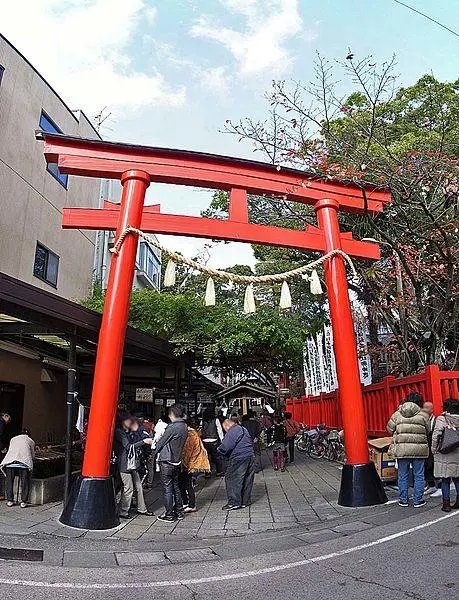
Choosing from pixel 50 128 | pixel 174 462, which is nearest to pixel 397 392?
pixel 174 462

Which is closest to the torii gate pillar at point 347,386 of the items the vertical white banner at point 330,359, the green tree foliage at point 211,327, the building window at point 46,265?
the green tree foliage at point 211,327

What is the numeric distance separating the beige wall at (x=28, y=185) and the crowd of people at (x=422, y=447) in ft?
34.5

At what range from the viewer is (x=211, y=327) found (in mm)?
15438

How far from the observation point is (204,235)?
9188 millimetres

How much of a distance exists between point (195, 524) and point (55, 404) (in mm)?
9205

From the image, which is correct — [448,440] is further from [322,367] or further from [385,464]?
[322,367]

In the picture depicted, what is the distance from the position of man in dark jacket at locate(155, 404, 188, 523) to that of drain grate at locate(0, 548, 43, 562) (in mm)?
2237

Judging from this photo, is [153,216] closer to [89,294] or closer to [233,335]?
[233,335]

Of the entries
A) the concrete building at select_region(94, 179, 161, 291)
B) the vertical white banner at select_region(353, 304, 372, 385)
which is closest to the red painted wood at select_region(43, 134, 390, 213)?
the vertical white banner at select_region(353, 304, 372, 385)

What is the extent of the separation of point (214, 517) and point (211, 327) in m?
7.65

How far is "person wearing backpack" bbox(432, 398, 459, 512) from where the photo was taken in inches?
296

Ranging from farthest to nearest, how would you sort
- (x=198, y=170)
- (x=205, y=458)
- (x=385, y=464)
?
(x=385, y=464)
(x=198, y=170)
(x=205, y=458)

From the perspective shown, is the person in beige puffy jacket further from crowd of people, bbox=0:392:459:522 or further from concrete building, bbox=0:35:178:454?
concrete building, bbox=0:35:178:454

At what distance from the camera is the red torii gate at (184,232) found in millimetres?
7617
